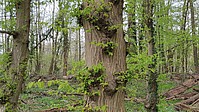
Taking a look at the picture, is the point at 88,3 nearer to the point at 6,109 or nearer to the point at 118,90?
the point at 118,90

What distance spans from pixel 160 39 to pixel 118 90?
7.97 m

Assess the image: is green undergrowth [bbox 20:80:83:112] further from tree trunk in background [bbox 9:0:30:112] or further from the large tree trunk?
tree trunk in background [bbox 9:0:30:112]

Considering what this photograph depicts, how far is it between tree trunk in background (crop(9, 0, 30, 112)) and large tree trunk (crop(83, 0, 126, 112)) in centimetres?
275

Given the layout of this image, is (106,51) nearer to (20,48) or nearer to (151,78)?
(20,48)

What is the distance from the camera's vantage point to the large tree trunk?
2.85m

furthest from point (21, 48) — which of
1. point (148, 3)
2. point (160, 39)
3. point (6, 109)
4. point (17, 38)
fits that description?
point (160, 39)

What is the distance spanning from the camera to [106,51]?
2.89 m

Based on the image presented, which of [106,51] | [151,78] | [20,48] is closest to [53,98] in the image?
[151,78]

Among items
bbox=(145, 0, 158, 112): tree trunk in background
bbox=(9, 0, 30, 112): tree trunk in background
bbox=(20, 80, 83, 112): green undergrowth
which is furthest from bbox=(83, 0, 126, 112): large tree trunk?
bbox=(145, 0, 158, 112): tree trunk in background

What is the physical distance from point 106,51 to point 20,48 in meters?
3.00

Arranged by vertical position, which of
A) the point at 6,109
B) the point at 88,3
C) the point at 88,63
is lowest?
the point at 6,109

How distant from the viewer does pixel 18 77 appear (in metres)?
5.41

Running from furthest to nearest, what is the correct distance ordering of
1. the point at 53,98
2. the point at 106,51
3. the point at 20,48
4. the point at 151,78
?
the point at 53,98, the point at 151,78, the point at 20,48, the point at 106,51

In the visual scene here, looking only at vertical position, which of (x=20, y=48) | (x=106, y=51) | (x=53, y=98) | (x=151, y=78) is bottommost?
(x=53, y=98)
